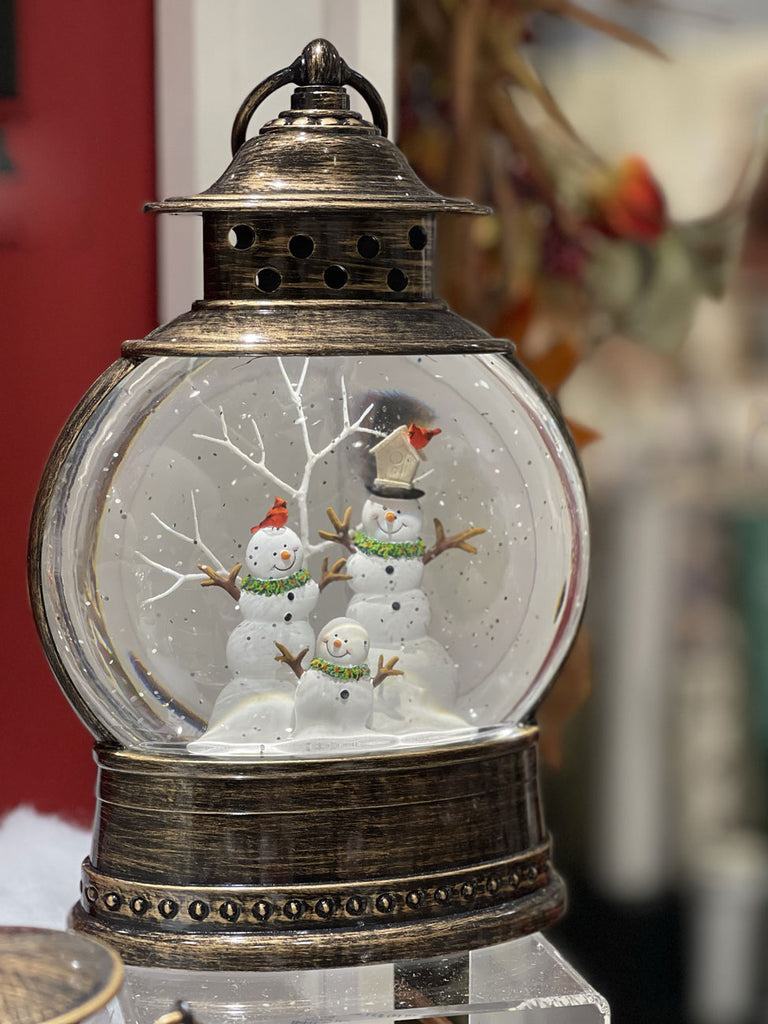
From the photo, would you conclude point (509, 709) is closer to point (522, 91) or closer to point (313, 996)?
point (313, 996)

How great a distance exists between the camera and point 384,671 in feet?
2.48

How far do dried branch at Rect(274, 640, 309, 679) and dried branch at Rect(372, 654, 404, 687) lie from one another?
0.14 ft

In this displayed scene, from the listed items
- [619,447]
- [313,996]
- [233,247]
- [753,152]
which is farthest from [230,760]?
[753,152]

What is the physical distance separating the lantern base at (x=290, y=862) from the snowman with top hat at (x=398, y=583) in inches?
1.4

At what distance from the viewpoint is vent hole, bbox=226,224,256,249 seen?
752 millimetres

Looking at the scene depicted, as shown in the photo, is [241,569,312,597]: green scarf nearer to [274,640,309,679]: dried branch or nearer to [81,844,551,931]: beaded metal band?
[274,640,309,679]: dried branch

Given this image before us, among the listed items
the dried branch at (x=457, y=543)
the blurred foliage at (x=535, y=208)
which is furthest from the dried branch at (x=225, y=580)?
the blurred foliage at (x=535, y=208)

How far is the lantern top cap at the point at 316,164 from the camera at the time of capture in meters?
0.73

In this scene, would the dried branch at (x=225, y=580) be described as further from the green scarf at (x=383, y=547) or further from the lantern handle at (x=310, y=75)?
the lantern handle at (x=310, y=75)

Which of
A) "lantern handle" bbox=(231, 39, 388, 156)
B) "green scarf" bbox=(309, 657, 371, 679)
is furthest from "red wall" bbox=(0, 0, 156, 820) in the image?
"green scarf" bbox=(309, 657, 371, 679)

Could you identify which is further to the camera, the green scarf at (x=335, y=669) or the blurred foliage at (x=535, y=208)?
the blurred foliage at (x=535, y=208)

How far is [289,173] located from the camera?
74 cm

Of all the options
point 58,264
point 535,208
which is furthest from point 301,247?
point 535,208

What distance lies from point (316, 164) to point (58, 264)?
0.99 feet
